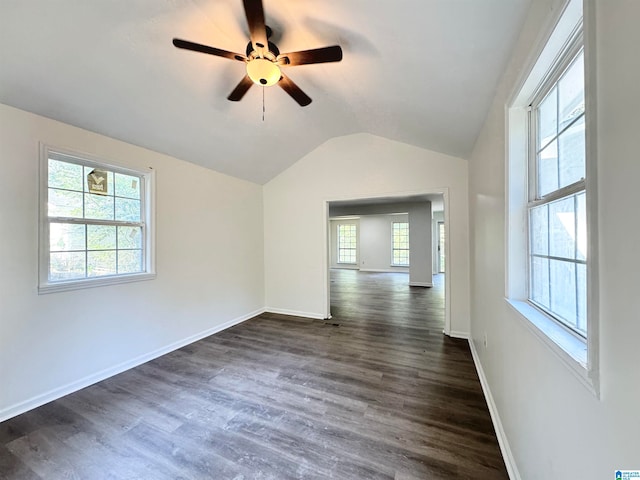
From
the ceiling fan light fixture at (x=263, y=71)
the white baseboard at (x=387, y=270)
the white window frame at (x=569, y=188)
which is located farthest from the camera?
the white baseboard at (x=387, y=270)

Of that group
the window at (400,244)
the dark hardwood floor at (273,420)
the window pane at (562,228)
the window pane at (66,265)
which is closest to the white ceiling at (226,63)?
the window pane at (562,228)

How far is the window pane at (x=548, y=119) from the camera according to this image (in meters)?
1.28

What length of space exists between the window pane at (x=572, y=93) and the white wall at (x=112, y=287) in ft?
11.5

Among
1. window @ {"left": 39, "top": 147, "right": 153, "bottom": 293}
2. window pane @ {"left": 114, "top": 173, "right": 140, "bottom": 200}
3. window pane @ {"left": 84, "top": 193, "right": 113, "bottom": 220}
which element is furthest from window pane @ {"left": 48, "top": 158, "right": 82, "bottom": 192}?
window pane @ {"left": 114, "top": 173, "right": 140, "bottom": 200}

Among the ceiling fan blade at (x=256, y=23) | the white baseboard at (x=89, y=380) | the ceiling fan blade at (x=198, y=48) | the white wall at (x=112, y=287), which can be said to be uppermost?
the ceiling fan blade at (x=256, y=23)

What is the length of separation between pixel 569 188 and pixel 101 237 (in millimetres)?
3599

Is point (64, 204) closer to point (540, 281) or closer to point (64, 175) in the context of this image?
point (64, 175)

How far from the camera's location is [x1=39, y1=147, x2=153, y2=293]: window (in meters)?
2.27

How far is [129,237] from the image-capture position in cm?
288

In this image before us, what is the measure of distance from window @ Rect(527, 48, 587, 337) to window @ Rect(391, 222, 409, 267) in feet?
28.0

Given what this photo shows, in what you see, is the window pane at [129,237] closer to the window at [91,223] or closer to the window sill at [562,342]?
the window at [91,223]

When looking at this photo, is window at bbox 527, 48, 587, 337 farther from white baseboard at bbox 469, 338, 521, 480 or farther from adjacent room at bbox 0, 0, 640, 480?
white baseboard at bbox 469, 338, 521, 480

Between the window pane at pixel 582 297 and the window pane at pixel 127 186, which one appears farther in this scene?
the window pane at pixel 127 186

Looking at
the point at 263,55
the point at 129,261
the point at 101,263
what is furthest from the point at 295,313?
the point at 263,55
